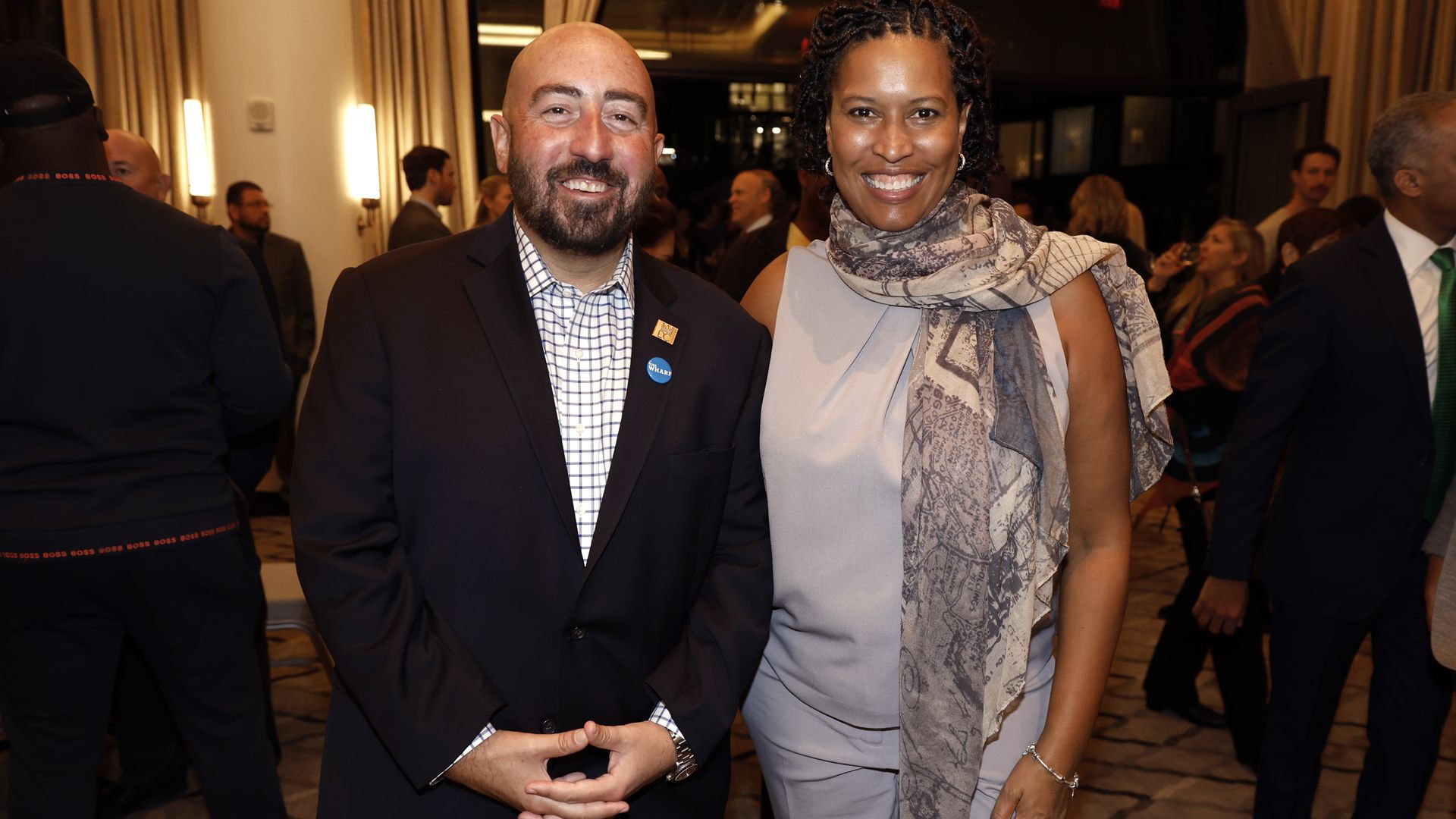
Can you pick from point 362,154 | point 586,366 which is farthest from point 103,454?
point 362,154

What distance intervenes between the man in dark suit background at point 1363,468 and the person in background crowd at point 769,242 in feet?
4.62

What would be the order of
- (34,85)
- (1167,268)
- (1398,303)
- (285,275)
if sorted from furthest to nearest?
(285,275) → (1167,268) → (1398,303) → (34,85)

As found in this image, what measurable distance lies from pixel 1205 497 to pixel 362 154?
5.04 m

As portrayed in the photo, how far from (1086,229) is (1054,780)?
4.35 metres

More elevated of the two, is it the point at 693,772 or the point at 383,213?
the point at 383,213

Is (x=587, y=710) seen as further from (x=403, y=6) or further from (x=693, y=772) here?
(x=403, y=6)

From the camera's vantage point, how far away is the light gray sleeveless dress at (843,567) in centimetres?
171

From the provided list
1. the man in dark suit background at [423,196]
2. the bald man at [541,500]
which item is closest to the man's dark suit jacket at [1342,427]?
the bald man at [541,500]

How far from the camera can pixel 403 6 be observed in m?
6.90

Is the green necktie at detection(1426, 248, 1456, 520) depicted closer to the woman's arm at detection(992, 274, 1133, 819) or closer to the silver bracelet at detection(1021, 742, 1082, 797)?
the woman's arm at detection(992, 274, 1133, 819)

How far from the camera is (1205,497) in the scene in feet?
12.2

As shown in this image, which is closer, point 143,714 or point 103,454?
point 103,454

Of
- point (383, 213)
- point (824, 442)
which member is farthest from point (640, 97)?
point (383, 213)

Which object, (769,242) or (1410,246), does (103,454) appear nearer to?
(769,242)
